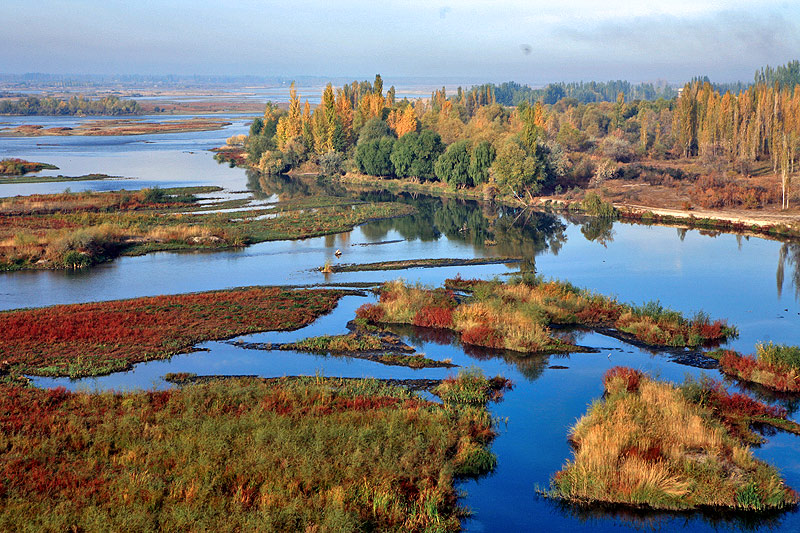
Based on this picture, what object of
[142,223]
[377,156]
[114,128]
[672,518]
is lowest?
[672,518]

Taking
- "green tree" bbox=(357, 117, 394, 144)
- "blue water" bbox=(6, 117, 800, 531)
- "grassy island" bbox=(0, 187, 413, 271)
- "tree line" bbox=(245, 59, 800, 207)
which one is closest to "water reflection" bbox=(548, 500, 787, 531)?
"blue water" bbox=(6, 117, 800, 531)

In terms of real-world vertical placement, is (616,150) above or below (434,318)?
above

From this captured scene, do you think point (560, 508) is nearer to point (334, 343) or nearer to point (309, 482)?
point (309, 482)

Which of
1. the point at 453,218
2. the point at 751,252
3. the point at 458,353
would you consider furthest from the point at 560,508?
the point at 453,218

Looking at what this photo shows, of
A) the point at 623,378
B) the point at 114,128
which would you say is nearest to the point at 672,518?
the point at 623,378

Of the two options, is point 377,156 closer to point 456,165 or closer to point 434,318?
point 456,165

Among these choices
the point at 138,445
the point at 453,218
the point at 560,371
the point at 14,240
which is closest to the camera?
the point at 138,445

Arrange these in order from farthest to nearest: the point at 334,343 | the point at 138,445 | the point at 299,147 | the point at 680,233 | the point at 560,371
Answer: the point at 299,147 < the point at 680,233 < the point at 334,343 < the point at 560,371 < the point at 138,445
